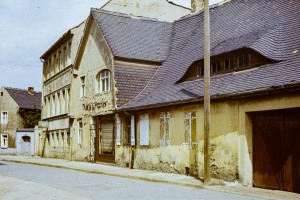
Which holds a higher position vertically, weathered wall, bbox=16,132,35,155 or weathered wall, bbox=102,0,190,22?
weathered wall, bbox=102,0,190,22

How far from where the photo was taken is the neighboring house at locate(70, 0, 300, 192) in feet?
42.7

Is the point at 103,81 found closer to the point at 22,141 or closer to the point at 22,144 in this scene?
the point at 22,144

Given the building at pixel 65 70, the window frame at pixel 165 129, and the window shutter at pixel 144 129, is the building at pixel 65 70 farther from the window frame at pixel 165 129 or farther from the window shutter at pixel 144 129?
the window frame at pixel 165 129

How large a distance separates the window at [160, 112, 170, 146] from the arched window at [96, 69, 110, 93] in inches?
241

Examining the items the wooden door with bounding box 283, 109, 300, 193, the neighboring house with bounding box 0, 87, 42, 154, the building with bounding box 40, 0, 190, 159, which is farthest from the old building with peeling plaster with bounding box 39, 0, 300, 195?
the neighboring house with bounding box 0, 87, 42, 154

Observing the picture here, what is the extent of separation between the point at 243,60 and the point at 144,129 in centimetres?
620

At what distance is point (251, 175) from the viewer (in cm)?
1369

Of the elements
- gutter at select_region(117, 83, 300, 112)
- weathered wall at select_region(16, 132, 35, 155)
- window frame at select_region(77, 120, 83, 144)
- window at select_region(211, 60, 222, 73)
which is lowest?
weathered wall at select_region(16, 132, 35, 155)

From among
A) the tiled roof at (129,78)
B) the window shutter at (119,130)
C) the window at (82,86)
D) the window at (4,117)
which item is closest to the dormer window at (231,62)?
the tiled roof at (129,78)

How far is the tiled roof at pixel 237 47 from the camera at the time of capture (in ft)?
45.3

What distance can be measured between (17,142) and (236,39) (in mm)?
35683

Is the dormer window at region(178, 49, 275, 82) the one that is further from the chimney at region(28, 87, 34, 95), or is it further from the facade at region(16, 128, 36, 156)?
the chimney at region(28, 87, 34, 95)

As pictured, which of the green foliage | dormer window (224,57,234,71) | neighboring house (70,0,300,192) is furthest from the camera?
the green foliage

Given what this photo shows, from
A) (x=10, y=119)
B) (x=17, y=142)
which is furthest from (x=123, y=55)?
(x=10, y=119)
